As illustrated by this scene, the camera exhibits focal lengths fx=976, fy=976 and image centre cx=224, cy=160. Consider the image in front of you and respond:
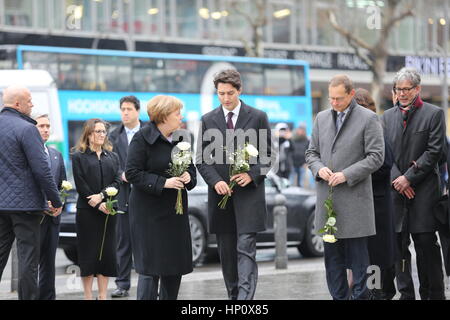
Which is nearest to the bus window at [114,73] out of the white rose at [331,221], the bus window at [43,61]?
the bus window at [43,61]

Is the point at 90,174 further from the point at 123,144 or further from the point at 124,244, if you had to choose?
the point at 124,244

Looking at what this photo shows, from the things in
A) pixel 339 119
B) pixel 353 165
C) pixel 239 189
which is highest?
pixel 339 119

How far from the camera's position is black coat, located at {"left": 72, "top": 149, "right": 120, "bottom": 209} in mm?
9555

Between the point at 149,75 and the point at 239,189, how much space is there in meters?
20.6

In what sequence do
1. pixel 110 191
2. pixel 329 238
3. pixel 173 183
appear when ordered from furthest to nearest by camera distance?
pixel 110 191 < pixel 329 238 < pixel 173 183

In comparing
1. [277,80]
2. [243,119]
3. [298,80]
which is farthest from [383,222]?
[298,80]

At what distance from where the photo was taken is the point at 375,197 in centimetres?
850

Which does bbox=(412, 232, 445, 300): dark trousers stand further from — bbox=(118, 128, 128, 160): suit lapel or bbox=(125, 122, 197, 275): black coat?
bbox=(118, 128, 128, 160): suit lapel

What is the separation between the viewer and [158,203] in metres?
7.79

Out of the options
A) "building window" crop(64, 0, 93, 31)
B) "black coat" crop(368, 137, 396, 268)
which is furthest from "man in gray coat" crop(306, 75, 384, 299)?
"building window" crop(64, 0, 93, 31)

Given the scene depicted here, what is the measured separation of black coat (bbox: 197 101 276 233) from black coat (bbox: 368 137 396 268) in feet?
3.12

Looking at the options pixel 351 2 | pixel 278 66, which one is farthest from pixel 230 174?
pixel 351 2

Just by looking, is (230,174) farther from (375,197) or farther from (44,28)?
(44,28)
